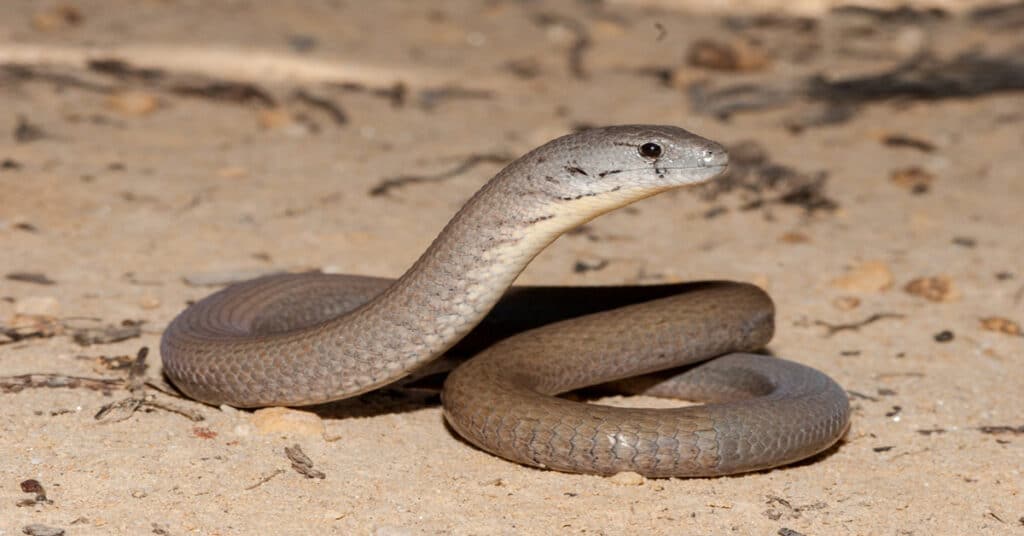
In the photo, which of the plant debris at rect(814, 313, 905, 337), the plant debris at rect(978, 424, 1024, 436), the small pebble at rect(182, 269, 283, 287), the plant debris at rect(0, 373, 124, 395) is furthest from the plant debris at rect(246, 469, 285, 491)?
the plant debris at rect(814, 313, 905, 337)

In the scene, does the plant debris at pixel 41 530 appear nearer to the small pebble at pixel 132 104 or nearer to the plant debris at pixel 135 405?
the plant debris at pixel 135 405

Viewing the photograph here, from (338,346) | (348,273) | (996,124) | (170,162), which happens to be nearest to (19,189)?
(170,162)

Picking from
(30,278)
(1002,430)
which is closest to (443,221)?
(30,278)

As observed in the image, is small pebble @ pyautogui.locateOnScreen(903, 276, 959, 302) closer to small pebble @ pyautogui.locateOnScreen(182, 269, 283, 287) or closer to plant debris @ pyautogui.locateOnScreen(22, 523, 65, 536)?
small pebble @ pyautogui.locateOnScreen(182, 269, 283, 287)

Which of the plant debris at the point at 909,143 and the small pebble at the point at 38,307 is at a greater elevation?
the plant debris at the point at 909,143

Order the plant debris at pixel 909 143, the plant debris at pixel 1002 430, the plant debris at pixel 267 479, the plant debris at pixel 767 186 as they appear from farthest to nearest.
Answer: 1. the plant debris at pixel 909 143
2. the plant debris at pixel 767 186
3. the plant debris at pixel 1002 430
4. the plant debris at pixel 267 479

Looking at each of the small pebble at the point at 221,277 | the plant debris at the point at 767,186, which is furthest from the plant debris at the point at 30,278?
the plant debris at the point at 767,186

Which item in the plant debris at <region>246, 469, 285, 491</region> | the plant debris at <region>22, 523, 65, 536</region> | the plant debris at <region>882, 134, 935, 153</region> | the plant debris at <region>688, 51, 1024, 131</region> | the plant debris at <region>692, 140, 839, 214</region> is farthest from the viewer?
the plant debris at <region>688, 51, 1024, 131</region>

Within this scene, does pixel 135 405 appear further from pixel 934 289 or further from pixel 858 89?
pixel 858 89
